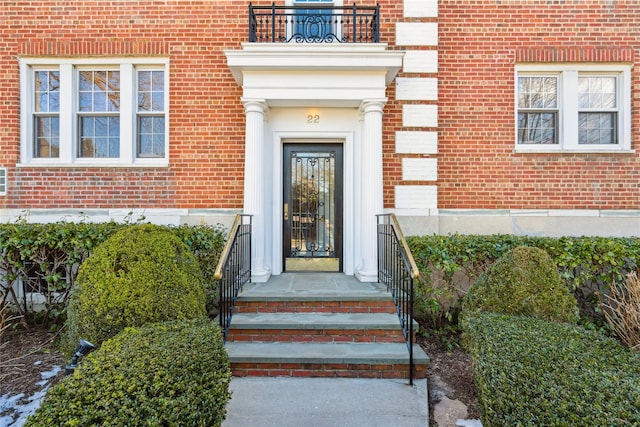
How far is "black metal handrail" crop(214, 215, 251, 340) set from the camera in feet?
12.9

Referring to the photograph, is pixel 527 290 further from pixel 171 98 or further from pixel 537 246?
pixel 171 98

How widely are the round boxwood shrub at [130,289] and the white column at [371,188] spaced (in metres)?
2.52

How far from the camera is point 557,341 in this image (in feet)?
9.07

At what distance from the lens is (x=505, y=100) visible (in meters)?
5.88

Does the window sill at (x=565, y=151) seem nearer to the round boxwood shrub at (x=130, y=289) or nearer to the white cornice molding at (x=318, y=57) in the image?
the white cornice molding at (x=318, y=57)

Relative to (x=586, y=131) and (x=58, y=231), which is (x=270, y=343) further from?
(x=586, y=131)

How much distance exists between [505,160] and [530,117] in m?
0.96

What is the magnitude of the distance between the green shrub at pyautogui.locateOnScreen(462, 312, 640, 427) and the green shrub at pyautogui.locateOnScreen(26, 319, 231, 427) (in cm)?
191

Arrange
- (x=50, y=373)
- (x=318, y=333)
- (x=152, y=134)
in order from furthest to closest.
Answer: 1. (x=152, y=134)
2. (x=318, y=333)
3. (x=50, y=373)

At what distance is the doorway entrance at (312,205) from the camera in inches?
232

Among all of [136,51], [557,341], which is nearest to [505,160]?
[557,341]

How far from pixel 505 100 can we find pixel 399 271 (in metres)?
3.75

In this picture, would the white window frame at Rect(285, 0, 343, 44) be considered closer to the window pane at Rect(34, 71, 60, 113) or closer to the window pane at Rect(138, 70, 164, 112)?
the window pane at Rect(138, 70, 164, 112)

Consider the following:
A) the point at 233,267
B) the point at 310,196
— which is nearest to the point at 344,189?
the point at 310,196
